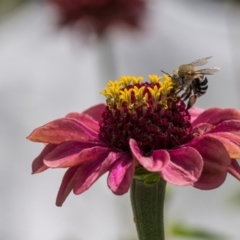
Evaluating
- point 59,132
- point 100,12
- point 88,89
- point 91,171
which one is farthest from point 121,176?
point 88,89

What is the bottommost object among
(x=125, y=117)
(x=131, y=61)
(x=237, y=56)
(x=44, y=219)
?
(x=44, y=219)

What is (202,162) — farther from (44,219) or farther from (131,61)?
(131,61)

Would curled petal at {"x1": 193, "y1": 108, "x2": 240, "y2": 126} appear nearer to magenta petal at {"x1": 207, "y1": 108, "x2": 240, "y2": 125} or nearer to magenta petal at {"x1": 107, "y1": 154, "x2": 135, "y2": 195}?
magenta petal at {"x1": 207, "y1": 108, "x2": 240, "y2": 125}

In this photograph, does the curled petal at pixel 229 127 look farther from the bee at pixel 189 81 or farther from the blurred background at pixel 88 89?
the blurred background at pixel 88 89

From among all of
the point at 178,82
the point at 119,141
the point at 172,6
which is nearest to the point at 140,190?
the point at 119,141

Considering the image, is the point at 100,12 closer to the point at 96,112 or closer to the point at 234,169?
the point at 96,112

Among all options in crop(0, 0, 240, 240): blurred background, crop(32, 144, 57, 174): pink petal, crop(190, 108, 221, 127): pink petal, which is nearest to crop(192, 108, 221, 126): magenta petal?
crop(190, 108, 221, 127): pink petal
